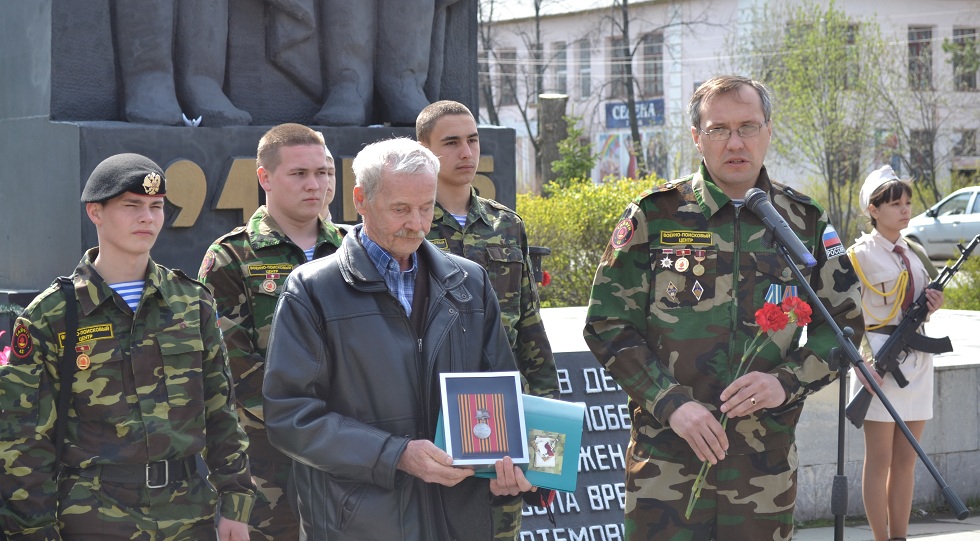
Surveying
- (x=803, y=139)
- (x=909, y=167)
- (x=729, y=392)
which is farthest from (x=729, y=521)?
(x=909, y=167)

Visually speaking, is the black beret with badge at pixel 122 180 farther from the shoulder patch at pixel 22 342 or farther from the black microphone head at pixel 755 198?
the black microphone head at pixel 755 198

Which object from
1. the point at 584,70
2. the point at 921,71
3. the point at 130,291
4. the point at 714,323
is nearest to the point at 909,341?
the point at 714,323

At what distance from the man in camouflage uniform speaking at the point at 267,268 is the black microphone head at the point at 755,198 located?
155 centimetres

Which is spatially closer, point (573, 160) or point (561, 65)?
point (573, 160)

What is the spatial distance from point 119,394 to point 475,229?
5.42ft

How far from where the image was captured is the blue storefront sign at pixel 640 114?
41.0m

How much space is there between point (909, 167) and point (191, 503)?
29.2 metres

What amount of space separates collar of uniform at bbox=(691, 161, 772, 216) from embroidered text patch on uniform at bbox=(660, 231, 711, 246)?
67mm

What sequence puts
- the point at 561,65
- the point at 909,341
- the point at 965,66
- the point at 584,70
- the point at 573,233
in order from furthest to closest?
the point at 561,65 < the point at 584,70 < the point at 965,66 < the point at 573,233 < the point at 909,341

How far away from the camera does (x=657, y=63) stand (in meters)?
41.5

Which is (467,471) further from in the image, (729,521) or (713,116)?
(713,116)

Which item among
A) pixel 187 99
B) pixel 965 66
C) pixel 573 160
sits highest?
pixel 965 66

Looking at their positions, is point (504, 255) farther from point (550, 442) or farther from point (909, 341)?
point (909, 341)

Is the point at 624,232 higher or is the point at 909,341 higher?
the point at 624,232
